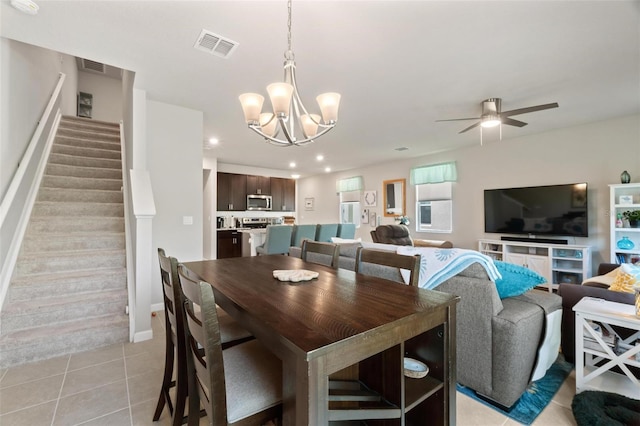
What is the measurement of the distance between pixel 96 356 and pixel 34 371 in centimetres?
36

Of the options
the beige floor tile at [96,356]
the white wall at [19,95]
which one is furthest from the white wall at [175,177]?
the white wall at [19,95]

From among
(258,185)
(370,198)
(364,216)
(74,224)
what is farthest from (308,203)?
(74,224)

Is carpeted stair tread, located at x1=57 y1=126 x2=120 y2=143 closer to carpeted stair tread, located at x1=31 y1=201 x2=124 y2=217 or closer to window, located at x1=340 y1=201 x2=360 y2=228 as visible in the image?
carpeted stair tread, located at x1=31 y1=201 x2=124 y2=217

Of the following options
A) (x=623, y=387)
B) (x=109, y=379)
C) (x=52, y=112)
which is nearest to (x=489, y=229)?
(x=623, y=387)

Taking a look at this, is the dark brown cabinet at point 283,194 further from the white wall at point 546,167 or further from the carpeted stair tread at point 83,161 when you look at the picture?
the carpeted stair tread at point 83,161

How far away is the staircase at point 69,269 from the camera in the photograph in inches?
91.6

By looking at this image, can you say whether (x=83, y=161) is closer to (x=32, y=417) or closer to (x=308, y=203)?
(x=32, y=417)

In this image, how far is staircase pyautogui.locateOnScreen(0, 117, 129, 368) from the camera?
2.33 m

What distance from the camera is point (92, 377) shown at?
2012 millimetres

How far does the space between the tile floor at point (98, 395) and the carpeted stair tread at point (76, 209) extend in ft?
5.98

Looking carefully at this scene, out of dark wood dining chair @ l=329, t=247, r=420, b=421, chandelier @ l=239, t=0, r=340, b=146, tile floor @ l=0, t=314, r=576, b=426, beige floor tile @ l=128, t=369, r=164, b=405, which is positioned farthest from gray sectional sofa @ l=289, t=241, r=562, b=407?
beige floor tile @ l=128, t=369, r=164, b=405

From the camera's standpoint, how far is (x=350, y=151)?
566cm

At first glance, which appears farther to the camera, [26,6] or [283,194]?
[283,194]

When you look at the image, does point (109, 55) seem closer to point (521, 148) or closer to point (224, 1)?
point (224, 1)
